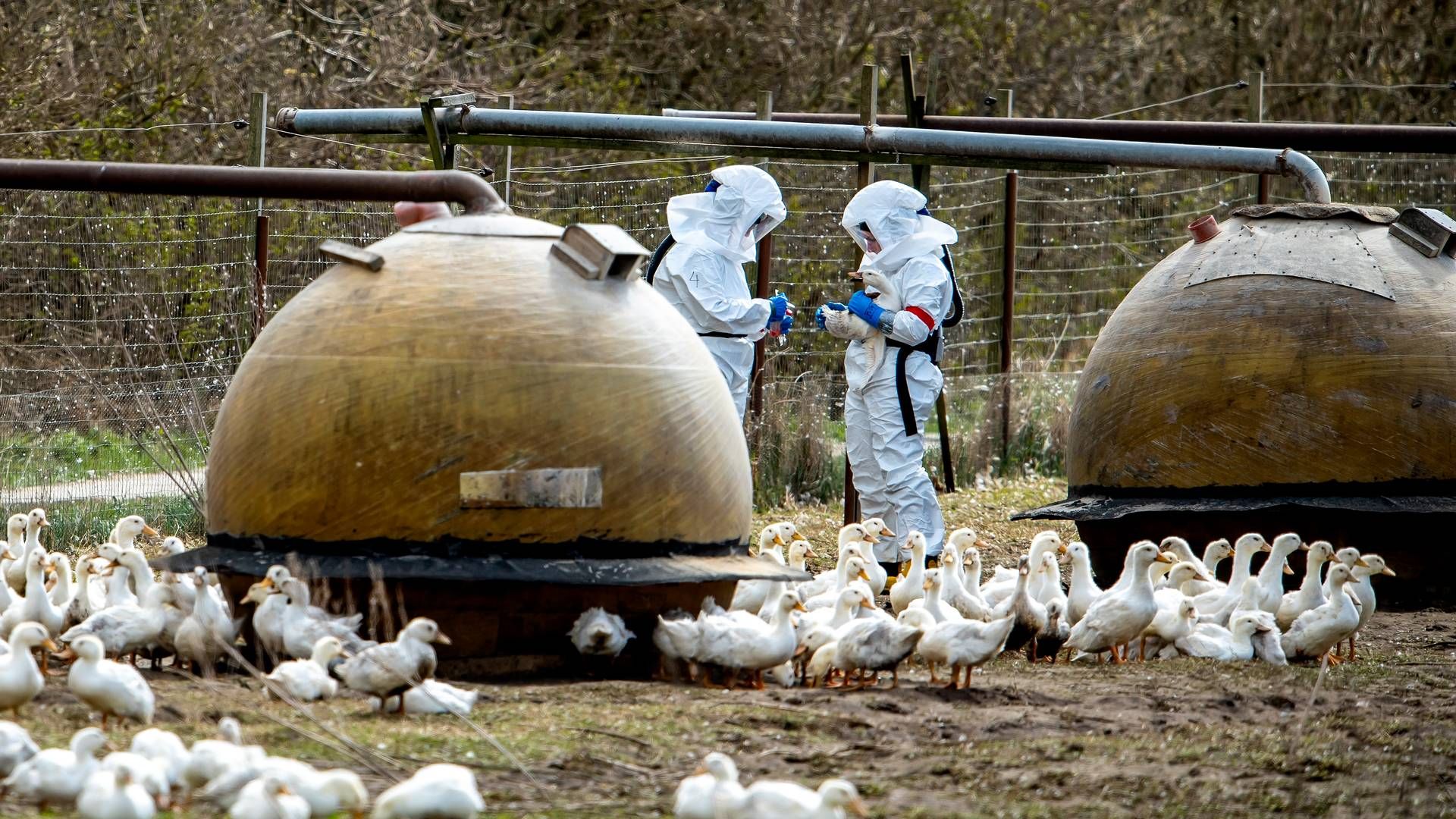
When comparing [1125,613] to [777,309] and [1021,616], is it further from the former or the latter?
[777,309]

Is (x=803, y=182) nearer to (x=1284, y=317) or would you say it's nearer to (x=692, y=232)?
(x=692, y=232)

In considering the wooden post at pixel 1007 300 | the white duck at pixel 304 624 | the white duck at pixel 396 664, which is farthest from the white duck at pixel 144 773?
the wooden post at pixel 1007 300

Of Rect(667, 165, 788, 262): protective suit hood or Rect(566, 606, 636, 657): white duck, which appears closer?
Rect(566, 606, 636, 657): white duck

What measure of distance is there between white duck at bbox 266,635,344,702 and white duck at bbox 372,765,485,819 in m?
1.61

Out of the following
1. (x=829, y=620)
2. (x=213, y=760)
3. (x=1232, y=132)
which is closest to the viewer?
(x=213, y=760)

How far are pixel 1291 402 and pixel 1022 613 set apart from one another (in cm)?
224

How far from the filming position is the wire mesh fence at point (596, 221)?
40.9ft

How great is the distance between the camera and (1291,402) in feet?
32.2

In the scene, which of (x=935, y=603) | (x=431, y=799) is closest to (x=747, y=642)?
(x=935, y=603)

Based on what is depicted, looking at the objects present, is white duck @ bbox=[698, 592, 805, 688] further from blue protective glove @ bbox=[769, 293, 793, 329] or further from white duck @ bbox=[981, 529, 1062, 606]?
blue protective glove @ bbox=[769, 293, 793, 329]

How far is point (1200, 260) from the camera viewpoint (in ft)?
34.6

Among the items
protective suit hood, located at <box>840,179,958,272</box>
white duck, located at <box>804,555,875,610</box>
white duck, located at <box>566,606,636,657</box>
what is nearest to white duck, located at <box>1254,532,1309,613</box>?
white duck, located at <box>804,555,875,610</box>

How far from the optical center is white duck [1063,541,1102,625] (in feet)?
29.5

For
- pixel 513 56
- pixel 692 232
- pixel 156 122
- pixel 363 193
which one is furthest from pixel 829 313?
pixel 513 56
